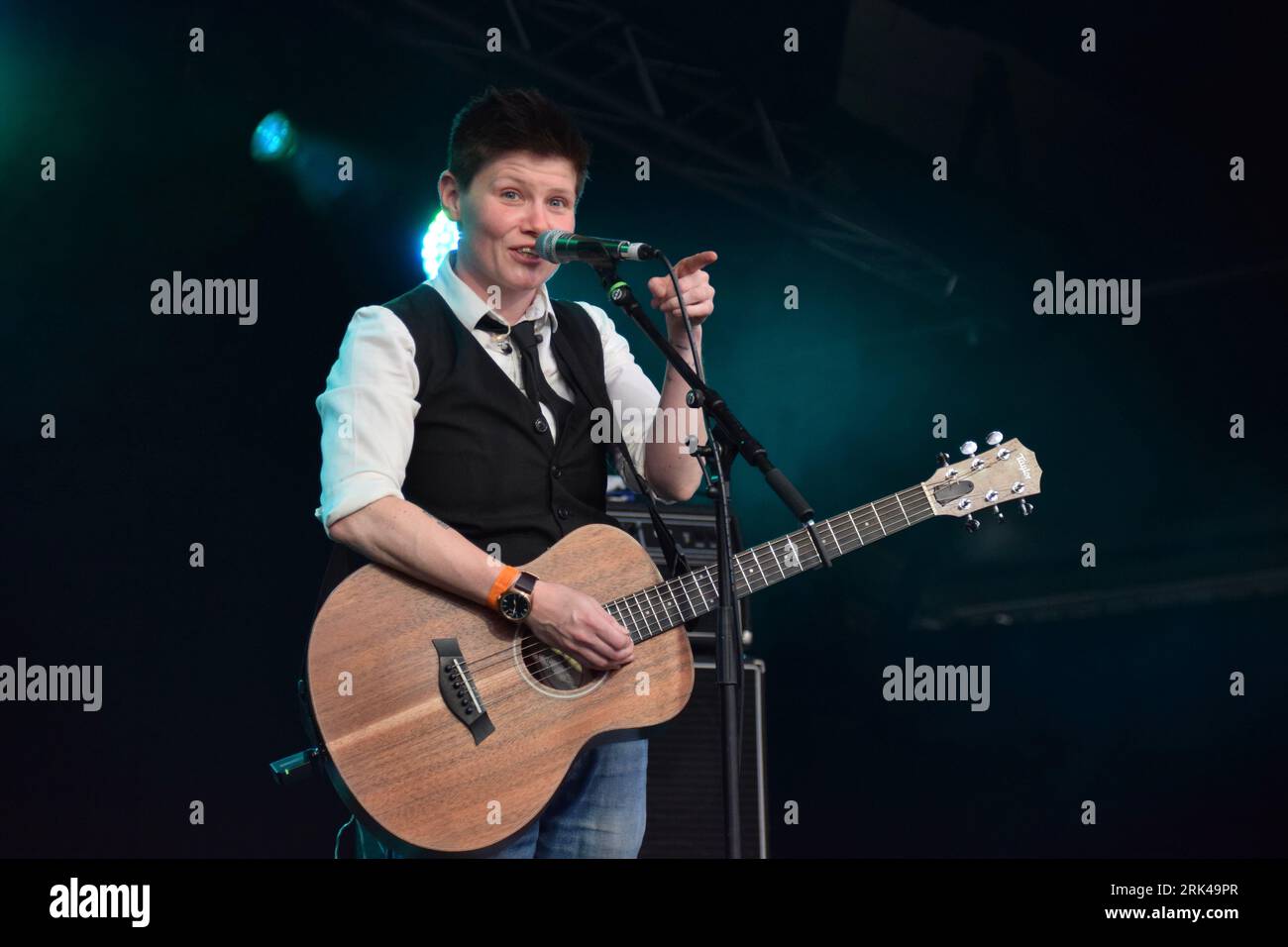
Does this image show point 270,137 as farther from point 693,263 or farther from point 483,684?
point 483,684

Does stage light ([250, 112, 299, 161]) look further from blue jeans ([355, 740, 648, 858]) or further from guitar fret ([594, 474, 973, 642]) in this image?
blue jeans ([355, 740, 648, 858])

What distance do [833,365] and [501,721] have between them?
10.7 feet

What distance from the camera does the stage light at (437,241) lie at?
462 cm

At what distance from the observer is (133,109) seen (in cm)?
463

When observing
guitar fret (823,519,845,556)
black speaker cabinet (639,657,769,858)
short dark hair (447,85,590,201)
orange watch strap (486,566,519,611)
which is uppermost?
short dark hair (447,85,590,201)

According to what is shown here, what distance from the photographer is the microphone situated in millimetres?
2240

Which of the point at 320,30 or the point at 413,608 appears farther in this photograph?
the point at 320,30

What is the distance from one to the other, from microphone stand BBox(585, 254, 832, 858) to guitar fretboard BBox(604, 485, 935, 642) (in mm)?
302

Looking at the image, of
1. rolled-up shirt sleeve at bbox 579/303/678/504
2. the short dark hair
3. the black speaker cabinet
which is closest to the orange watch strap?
rolled-up shirt sleeve at bbox 579/303/678/504

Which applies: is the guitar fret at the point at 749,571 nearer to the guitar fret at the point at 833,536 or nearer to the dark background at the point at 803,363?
the guitar fret at the point at 833,536
